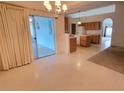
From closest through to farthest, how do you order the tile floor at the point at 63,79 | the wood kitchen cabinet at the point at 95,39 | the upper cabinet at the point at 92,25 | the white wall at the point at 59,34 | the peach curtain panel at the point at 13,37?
1. the tile floor at the point at 63,79
2. the peach curtain panel at the point at 13,37
3. the white wall at the point at 59,34
4. the wood kitchen cabinet at the point at 95,39
5. the upper cabinet at the point at 92,25

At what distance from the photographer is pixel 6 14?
269 centimetres

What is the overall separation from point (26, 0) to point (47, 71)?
7.34 ft

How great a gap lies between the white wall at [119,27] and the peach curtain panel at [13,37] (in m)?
4.90

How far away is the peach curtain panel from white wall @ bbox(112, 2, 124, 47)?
490 cm

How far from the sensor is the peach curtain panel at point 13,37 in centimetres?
269

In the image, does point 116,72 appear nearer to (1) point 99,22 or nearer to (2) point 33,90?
(2) point 33,90

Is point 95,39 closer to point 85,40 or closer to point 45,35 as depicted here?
point 85,40

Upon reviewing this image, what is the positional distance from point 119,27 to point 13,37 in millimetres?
5451

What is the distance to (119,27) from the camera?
4977mm

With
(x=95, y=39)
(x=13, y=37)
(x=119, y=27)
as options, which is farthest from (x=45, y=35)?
(x=119, y=27)

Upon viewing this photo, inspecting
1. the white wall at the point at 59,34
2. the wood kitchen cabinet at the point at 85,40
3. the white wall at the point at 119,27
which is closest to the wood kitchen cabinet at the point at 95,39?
the wood kitchen cabinet at the point at 85,40

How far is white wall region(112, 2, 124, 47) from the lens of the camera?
4832 mm

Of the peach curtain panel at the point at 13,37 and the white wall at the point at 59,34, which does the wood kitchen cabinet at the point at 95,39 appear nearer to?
the white wall at the point at 59,34

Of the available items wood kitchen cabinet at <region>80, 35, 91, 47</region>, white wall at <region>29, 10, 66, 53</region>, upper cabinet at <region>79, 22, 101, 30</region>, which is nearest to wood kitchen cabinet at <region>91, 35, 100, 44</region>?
upper cabinet at <region>79, 22, 101, 30</region>
